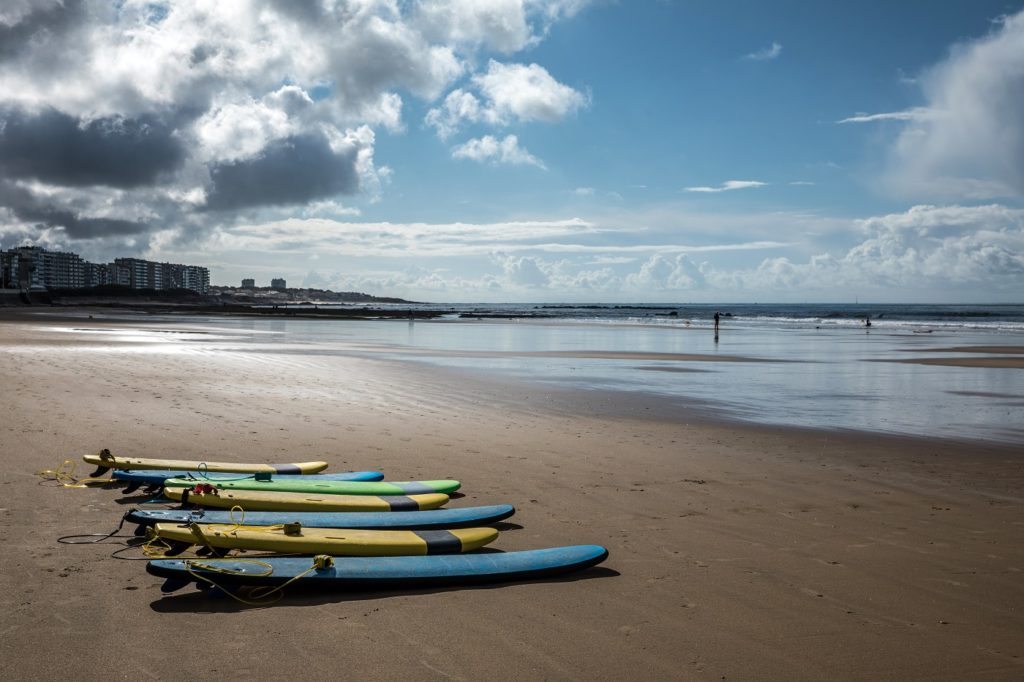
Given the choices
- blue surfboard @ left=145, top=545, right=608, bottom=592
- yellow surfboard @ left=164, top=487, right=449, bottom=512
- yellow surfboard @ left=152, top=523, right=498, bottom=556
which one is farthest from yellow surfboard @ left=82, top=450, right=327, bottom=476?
blue surfboard @ left=145, top=545, right=608, bottom=592

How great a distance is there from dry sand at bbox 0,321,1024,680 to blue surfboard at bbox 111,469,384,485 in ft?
0.75

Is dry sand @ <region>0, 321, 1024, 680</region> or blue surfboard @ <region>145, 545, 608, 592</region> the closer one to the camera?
dry sand @ <region>0, 321, 1024, 680</region>

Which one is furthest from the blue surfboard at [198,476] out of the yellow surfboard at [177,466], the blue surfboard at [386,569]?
the blue surfboard at [386,569]

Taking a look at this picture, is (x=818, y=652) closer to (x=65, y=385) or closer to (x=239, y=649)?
(x=239, y=649)

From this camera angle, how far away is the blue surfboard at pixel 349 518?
570cm

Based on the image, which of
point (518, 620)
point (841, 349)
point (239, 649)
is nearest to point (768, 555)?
point (518, 620)

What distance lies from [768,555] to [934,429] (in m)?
7.81

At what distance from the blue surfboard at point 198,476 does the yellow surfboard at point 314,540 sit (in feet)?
5.54

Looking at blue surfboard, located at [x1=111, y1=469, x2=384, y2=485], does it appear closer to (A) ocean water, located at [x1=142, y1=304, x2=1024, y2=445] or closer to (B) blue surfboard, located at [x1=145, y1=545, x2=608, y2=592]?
(B) blue surfboard, located at [x1=145, y1=545, x2=608, y2=592]

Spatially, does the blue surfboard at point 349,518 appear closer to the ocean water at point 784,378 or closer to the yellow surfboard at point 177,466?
the yellow surfboard at point 177,466

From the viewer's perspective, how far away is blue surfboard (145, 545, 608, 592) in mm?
4641

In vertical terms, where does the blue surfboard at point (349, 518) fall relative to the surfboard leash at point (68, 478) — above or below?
above

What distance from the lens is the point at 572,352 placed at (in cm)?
2912

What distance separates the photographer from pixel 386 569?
4941mm
